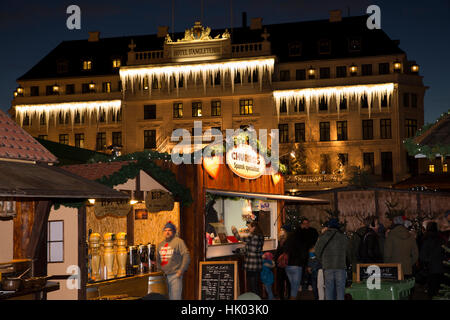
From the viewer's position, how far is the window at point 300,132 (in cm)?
5128

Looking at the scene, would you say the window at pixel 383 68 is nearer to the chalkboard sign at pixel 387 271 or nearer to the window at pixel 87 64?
the window at pixel 87 64

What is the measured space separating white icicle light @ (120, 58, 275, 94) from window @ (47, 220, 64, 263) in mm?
40856

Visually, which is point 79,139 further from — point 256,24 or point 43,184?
point 43,184

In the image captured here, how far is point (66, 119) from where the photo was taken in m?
55.9

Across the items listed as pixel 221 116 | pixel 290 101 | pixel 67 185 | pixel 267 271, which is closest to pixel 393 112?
pixel 290 101

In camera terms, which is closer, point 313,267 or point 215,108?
point 313,267

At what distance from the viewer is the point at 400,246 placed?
12.0 meters

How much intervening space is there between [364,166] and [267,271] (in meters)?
38.2

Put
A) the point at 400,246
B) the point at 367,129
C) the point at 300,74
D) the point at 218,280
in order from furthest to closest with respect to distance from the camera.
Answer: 1. the point at 300,74
2. the point at 367,129
3. the point at 400,246
4. the point at 218,280

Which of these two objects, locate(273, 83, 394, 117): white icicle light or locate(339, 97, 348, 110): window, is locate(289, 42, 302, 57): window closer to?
locate(273, 83, 394, 117): white icicle light

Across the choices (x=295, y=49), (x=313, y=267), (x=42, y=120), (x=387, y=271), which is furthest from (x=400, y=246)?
(x=42, y=120)

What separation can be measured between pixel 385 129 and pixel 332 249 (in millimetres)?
40959

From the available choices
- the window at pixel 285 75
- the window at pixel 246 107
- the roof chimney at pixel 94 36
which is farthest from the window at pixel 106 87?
the window at pixel 285 75

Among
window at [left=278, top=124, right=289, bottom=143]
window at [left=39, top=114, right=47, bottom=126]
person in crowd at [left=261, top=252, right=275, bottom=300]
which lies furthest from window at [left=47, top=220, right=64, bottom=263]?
window at [left=39, top=114, right=47, bottom=126]
